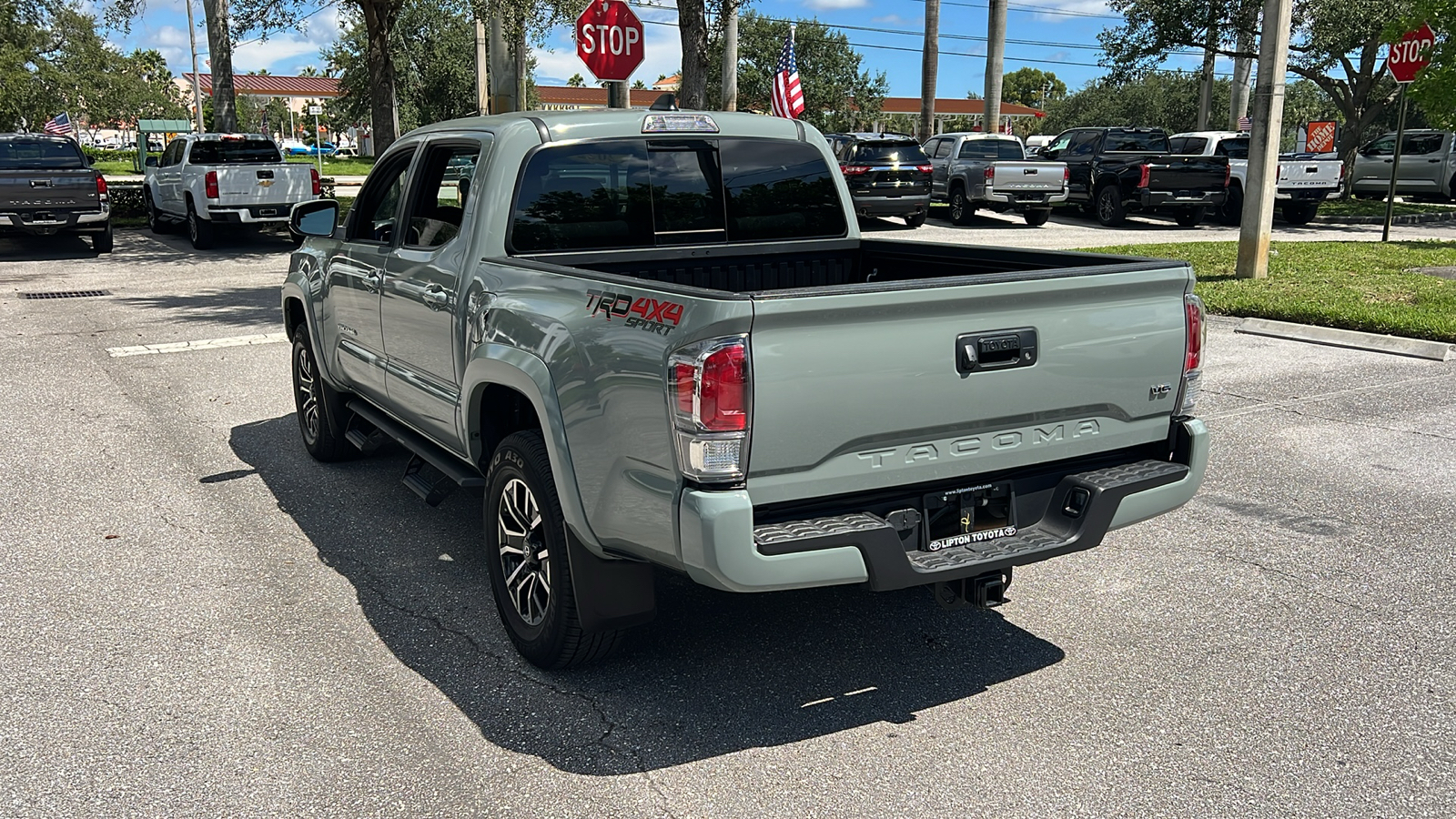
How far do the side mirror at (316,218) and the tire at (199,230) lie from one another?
47.7 ft

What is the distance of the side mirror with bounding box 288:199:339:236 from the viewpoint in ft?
21.1

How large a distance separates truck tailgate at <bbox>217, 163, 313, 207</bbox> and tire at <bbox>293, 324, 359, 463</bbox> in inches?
512

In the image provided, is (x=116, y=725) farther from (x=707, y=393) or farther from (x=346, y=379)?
(x=346, y=379)

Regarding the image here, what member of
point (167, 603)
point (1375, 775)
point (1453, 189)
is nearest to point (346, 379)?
point (167, 603)

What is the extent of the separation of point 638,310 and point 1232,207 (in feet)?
81.3

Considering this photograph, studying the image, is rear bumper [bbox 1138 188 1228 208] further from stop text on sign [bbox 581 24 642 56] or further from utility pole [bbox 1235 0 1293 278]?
stop text on sign [bbox 581 24 642 56]

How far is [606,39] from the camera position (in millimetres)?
12109

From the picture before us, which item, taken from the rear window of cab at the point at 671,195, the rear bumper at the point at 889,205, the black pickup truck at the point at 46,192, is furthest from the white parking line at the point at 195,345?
the rear bumper at the point at 889,205

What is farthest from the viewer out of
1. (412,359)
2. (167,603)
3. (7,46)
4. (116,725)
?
(7,46)

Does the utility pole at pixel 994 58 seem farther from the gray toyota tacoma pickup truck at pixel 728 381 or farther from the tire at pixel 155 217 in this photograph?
the gray toyota tacoma pickup truck at pixel 728 381

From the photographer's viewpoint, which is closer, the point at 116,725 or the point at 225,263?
the point at 116,725

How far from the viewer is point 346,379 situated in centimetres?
641

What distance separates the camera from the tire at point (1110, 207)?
2417cm

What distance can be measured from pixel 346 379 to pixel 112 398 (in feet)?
11.5
